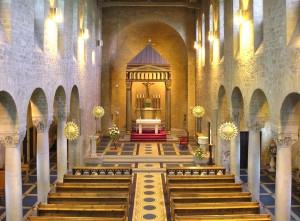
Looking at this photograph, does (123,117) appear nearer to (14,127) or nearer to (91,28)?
(91,28)

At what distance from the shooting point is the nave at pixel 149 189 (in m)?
15.4

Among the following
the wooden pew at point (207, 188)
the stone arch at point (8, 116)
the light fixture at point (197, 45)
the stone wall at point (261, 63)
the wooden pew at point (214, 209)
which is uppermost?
the light fixture at point (197, 45)

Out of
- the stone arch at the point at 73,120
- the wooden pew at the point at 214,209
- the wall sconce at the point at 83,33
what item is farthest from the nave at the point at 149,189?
the wall sconce at the point at 83,33

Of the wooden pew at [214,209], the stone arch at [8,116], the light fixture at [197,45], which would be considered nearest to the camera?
the stone arch at [8,116]

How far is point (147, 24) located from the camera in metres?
35.3

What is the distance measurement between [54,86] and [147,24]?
66.3 ft

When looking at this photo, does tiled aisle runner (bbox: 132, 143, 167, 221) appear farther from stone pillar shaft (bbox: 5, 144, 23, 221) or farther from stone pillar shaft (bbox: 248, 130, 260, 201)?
stone pillar shaft (bbox: 5, 144, 23, 221)

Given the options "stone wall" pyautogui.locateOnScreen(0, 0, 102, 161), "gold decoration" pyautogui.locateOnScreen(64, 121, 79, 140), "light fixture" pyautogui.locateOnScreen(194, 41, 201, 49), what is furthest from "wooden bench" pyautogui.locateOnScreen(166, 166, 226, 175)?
"light fixture" pyautogui.locateOnScreen(194, 41, 201, 49)

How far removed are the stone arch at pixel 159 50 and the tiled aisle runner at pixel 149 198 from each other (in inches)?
534

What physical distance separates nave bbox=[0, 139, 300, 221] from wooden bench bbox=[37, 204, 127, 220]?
5.98 feet

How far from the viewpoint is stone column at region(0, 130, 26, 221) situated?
40.8 ft

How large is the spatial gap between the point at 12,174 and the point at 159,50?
26407 mm

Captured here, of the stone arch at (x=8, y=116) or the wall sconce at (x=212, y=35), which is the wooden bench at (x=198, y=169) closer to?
the wall sconce at (x=212, y=35)

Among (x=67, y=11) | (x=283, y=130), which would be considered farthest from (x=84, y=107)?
(x=283, y=130)
